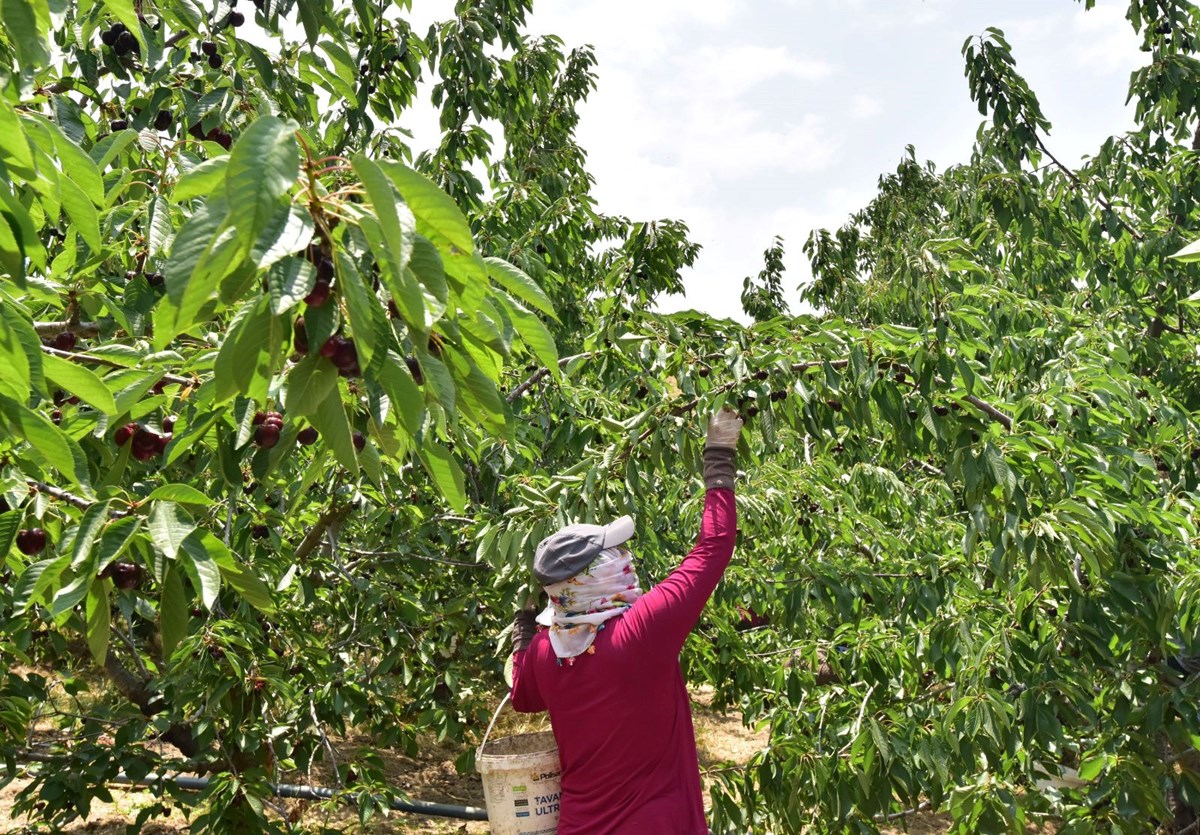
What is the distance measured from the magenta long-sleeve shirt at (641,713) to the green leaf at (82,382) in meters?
1.13

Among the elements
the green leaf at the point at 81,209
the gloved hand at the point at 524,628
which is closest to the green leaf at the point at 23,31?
the green leaf at the point at 81,209

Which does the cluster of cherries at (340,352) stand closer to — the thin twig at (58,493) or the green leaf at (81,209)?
the green leaf at (81,209)

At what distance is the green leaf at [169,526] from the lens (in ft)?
4.50

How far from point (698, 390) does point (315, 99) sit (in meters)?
1.69

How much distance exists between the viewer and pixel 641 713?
2.12 metres

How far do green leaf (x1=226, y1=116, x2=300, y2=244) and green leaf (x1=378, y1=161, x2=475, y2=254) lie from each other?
0.47ft

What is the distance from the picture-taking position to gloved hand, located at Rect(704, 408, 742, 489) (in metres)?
2.34

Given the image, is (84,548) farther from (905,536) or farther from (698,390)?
(905,536)

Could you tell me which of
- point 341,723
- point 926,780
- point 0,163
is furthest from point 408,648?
point 0,163

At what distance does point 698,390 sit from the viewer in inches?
102

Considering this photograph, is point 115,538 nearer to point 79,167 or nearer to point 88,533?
point 88,533

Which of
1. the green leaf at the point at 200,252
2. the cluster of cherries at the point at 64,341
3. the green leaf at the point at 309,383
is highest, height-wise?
the cluster of cherries at the point at 64,341

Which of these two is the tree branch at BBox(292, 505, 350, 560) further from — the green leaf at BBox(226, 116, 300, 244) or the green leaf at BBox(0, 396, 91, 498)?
the green leaf at BBox(226, 116, 300, 244)

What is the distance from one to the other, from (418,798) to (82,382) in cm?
517
